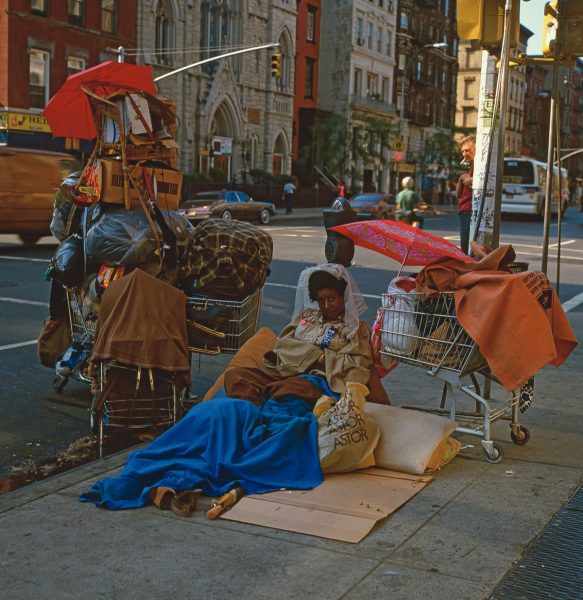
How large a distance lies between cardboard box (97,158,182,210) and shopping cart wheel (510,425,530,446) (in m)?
2.93

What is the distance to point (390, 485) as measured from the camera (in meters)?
4.76

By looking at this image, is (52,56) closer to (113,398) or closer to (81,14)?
(81,14)

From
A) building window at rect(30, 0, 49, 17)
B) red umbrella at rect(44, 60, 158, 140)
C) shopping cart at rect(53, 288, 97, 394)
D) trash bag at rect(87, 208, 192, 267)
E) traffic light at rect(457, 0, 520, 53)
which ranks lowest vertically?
shopping cart at rect(53, 288, 97, 394)

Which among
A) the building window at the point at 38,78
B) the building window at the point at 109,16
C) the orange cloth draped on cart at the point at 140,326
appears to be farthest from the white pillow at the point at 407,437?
the building window at the point at 109,16

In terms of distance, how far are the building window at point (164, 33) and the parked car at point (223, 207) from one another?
453 inches

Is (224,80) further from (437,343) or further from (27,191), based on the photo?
(437,343)

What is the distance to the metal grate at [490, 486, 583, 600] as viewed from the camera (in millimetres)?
3572

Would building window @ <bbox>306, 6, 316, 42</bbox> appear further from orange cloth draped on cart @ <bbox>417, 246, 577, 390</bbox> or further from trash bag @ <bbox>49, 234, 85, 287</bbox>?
orange cloth draped on cart @ <bbox>417, 246, 577, 390</bbox>

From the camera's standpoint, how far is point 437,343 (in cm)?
537

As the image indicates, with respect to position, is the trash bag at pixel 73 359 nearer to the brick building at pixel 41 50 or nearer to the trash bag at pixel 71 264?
the trash bag at pixel 71 264

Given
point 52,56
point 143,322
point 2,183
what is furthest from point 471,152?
point 52,56

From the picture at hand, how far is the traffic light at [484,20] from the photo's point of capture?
6.97 m

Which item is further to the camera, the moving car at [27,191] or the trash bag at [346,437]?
the moving car at [27,191]

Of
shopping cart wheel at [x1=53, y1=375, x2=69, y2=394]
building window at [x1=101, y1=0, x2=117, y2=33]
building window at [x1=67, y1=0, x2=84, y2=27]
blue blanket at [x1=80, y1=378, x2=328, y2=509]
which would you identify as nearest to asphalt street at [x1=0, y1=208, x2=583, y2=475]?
shopping cart wheel at [x1=53, y1=375, x2=69, y2=394]
